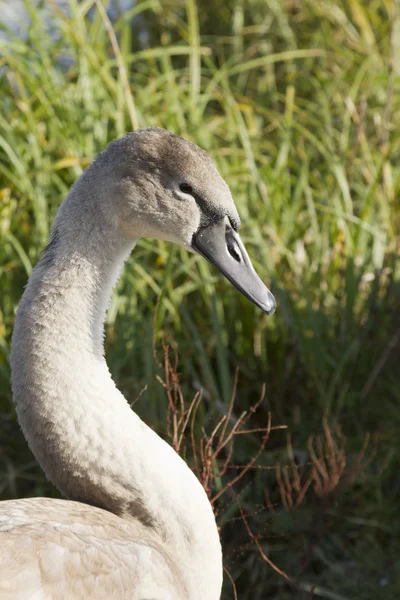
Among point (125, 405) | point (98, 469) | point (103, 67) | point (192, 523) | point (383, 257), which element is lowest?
point (192, 523)

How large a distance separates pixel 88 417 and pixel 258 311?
1.77 metres

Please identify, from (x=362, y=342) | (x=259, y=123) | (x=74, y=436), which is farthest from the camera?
(x=259, y=123)

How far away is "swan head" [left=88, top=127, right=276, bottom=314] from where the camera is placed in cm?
206

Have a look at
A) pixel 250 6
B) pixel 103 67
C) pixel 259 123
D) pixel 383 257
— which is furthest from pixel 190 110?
pixel 250 6

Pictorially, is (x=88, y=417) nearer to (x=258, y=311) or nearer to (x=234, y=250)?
(x=234, y=250)

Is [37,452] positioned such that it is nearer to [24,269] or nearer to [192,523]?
[192,523]

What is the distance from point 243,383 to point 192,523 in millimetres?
1610

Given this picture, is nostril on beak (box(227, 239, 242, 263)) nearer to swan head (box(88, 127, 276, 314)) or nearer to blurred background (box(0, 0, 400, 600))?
swan head (box(88, 127, 276, 314))

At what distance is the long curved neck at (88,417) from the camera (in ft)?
6.47

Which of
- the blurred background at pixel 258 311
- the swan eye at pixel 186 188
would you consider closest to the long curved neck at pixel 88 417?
the swan eye at pixel 186 188

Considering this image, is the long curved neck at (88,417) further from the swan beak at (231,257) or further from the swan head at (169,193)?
the swan beak at (231,257)

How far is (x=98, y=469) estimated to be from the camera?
200 cm

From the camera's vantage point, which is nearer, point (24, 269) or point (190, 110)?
point (24, 269)

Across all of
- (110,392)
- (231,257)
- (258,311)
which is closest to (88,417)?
(110,392)
